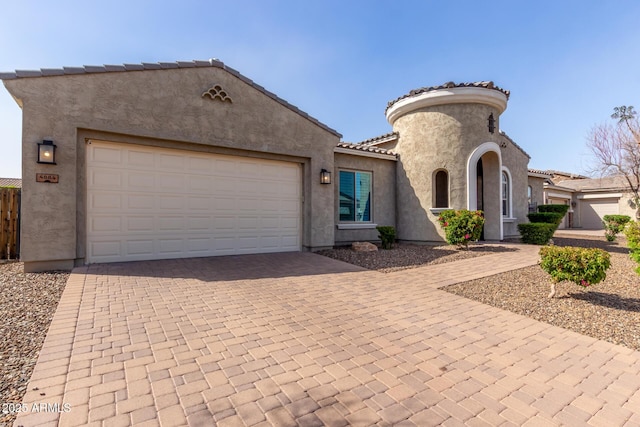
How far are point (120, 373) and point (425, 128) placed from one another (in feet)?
39.9

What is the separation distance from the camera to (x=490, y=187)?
12.7m

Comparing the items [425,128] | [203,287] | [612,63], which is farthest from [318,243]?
[612,63]

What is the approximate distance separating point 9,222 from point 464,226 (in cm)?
1332

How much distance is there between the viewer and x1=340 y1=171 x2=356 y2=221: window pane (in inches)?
452

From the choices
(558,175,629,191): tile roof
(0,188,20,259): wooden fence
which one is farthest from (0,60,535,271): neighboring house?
(558,175,629,191): tile roof

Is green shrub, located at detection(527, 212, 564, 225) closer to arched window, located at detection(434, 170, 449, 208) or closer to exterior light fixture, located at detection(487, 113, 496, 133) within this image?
exterior light fixture, located at detection(487, 113, 496, 133)

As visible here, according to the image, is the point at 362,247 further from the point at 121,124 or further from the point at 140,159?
the point at 121,124

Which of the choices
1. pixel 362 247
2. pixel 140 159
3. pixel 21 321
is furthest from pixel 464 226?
pixel 21 321

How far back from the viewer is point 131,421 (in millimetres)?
2109

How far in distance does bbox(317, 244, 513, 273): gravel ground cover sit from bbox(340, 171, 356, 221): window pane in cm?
151

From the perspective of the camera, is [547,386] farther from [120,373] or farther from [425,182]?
[425,182]

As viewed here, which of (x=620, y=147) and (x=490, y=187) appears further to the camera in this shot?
(x=620, y=147)

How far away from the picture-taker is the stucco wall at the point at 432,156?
454 inches

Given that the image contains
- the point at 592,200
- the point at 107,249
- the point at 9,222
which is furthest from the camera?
the point at 592,200
